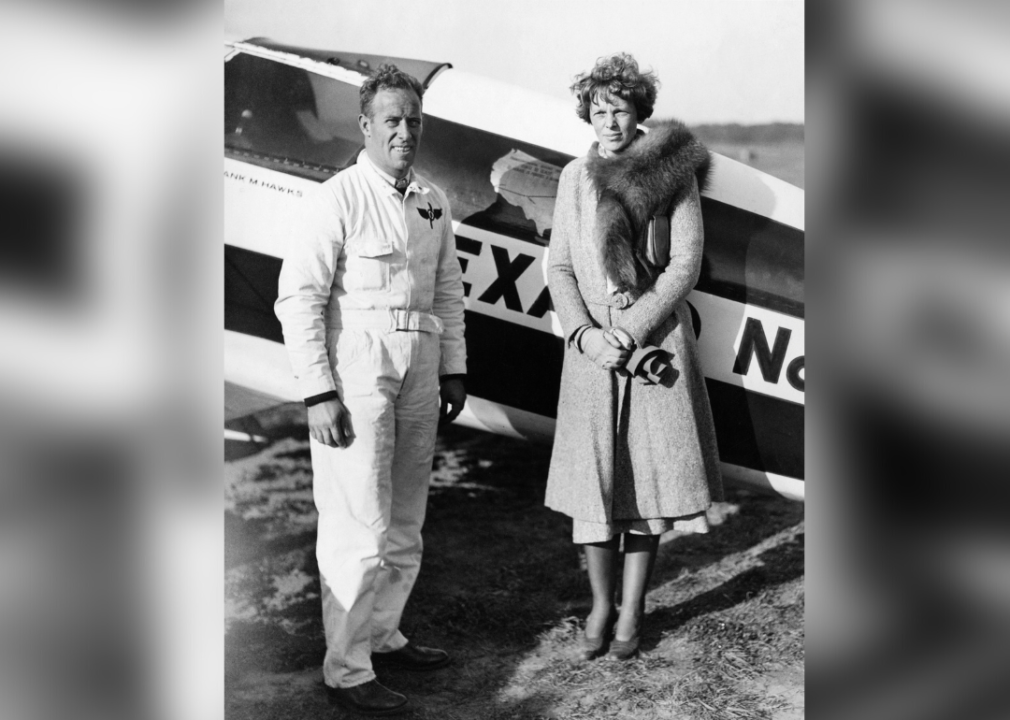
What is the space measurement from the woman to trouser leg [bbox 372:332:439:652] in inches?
17.3

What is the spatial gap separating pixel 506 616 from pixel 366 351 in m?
1.12

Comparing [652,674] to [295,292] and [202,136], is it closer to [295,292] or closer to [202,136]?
[295,292]

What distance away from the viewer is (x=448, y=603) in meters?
3.45

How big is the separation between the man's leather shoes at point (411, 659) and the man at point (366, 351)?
13cm

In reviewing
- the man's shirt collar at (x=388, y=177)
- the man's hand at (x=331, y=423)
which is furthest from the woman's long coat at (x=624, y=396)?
the man's hand at (x=331, y=423)

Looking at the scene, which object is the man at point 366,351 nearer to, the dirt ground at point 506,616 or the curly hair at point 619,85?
the dirt ground at point 506,616

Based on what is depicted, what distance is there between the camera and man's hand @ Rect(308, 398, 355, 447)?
292 cm

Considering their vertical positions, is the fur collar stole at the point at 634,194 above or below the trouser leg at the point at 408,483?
above

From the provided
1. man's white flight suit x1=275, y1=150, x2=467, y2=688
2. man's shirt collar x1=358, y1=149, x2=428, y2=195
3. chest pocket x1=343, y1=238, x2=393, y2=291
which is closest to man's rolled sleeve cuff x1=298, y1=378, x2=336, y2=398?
man's white flight suit x1=275, y1=150, x2=467, y2=688

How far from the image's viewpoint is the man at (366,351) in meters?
2.94

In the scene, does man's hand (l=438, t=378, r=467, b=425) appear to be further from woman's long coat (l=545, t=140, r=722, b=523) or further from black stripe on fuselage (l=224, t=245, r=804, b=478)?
woman's long coat (l=545, t=140, r=722, b=523)

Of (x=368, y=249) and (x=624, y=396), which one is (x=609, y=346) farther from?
(x=368, y=249)

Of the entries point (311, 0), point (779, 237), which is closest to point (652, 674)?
point (779, 237)

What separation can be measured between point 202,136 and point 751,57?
1.87 m
